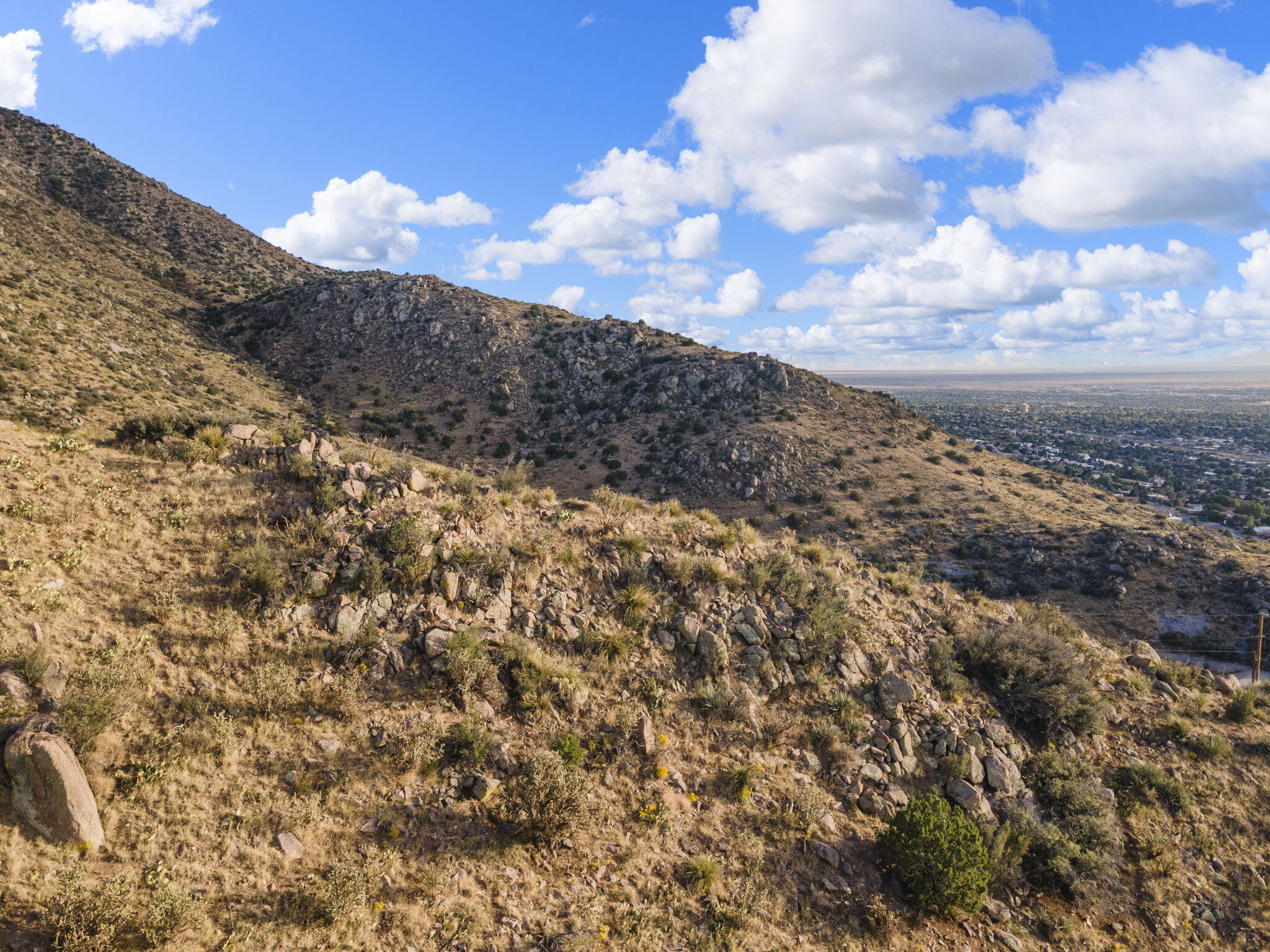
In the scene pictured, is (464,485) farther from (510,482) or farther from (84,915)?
(84,915)

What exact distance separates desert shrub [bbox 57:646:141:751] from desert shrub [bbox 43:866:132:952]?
5.46 feet

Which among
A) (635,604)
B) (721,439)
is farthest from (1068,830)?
(721,439)

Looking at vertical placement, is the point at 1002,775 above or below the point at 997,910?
above

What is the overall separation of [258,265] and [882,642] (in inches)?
3259

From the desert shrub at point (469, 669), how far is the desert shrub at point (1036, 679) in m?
11.2

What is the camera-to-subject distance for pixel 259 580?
9242 millimetres

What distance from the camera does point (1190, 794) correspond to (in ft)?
36.8

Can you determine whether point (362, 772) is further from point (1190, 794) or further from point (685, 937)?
point (1190, 794)

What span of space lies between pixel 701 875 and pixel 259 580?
8543 mm

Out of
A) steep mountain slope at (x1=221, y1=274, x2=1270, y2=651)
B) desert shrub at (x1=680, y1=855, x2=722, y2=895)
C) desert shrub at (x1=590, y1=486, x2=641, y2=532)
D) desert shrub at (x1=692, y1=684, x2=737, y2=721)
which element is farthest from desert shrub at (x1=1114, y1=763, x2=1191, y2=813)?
steep mountain slope at (x1=221, y1=274, x2=1270, y2=651)

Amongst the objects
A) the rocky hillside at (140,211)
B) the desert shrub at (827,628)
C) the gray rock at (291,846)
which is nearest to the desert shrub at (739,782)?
the desert shrub at (827,628)

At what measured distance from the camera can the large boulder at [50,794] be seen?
19.6 ft

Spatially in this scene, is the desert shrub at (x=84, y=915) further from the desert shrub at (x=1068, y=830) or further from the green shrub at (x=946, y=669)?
the green shrub at (x=946, y=669)

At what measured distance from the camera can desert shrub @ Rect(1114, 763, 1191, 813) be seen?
36.1 feet
